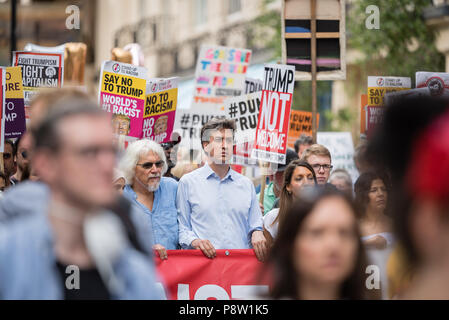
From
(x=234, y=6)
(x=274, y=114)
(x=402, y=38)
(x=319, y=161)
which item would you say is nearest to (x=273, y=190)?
(x=274, y=114)

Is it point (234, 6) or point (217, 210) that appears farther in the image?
point (234, 6)

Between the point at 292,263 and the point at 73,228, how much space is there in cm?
82

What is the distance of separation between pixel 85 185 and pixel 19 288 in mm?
352

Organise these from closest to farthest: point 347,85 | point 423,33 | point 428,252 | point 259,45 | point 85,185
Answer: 1. point 428,252
2. point 85,185
3. point 423,33
4. point 347,85
5. point 259,45

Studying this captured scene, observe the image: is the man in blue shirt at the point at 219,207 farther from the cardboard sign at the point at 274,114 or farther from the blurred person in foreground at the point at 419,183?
the blurred person in foreground at the point at 419,183

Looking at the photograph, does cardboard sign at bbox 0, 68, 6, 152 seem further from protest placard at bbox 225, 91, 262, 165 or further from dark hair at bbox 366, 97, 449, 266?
dark hair at bbox 366, 97, 449, 266

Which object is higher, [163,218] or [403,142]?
[403,142]

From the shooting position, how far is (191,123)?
33.9ft

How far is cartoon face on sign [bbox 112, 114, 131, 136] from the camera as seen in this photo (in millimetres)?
8305

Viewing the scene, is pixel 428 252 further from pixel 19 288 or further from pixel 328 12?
pixel 328 12

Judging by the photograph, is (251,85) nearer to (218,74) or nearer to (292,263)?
(218,74)

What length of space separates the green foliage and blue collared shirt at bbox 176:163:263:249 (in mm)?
9387

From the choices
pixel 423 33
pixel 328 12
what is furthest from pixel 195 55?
pixel 328 12

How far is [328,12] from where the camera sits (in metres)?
9.19
